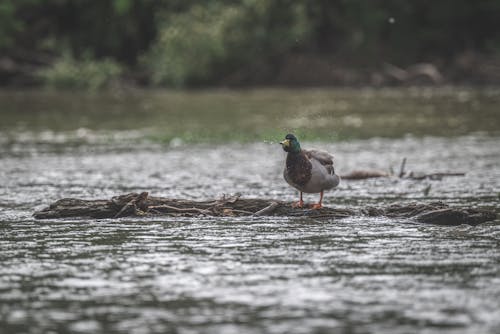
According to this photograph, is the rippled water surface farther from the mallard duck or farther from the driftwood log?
the mallard duck

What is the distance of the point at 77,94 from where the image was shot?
5153cm

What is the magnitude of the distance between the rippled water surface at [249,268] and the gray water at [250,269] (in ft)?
0.05

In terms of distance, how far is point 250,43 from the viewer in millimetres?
54500

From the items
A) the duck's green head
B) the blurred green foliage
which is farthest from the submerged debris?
the blurred green foliage

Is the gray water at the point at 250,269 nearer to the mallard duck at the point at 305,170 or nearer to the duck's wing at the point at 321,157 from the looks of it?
the mallard duck at the point at 305,170

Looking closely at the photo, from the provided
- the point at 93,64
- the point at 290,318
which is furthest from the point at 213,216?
the point at 93,64

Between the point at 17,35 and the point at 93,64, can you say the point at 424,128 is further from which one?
the point at 17,35

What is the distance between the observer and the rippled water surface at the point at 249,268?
797 centimetres

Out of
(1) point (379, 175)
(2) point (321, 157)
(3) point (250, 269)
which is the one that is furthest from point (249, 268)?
(1) point (379, 175)

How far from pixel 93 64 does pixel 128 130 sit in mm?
25753

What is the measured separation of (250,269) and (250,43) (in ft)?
148

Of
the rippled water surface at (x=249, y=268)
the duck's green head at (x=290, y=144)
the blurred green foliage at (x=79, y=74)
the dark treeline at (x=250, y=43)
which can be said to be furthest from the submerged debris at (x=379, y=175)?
the blurred green foliage at (x=79, y=74)

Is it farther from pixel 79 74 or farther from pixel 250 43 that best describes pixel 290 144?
pixel 79 74

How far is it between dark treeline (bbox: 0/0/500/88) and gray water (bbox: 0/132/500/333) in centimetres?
3714
